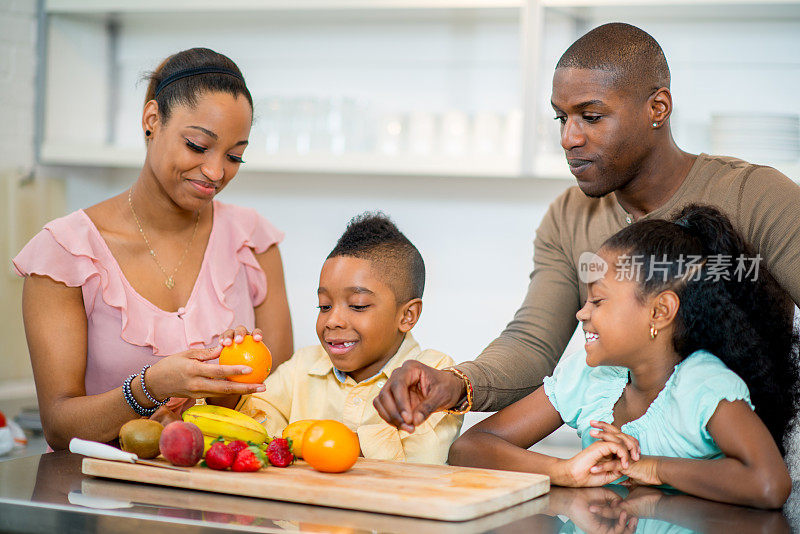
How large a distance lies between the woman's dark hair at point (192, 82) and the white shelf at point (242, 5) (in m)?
1.32

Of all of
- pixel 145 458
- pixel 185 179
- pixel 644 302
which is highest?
pixel 185 179

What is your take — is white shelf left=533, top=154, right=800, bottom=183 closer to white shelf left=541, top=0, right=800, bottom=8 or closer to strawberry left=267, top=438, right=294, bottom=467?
white shelf left=541, top=0, right=800, bottom=8

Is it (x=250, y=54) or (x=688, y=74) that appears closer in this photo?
(x=688, y=74)

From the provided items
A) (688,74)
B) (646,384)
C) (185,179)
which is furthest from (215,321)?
(688,74)

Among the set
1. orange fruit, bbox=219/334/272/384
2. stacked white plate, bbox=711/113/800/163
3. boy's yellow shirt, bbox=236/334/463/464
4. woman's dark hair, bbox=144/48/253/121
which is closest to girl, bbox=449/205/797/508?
boy's yellow shirt, bbox=236/334/463/464

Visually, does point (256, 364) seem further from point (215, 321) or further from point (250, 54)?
point (250, 54)

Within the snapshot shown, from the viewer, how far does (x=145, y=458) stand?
4.83ft

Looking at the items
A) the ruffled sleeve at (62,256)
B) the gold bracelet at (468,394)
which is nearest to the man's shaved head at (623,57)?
the gold bracelet at (468,394)

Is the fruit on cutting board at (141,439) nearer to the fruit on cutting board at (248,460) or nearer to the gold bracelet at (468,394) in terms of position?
the fruit on cutting board at (248,460)

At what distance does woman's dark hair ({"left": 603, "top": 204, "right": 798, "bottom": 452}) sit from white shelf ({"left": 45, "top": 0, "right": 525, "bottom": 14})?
5.66ft

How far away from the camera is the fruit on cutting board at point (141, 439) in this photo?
1.45 meters

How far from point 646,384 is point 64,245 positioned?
49.1 inches

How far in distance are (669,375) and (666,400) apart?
0.18ft

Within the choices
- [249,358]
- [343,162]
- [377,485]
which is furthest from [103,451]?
[343,162]
